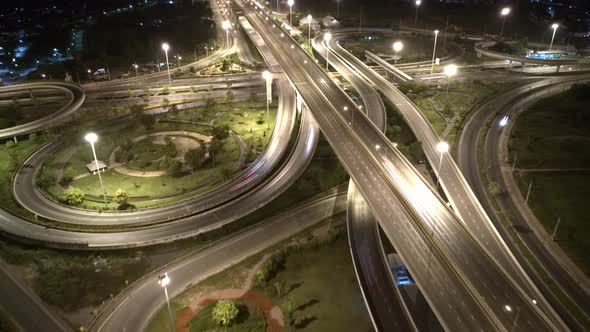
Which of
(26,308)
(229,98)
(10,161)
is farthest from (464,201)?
(10,161)

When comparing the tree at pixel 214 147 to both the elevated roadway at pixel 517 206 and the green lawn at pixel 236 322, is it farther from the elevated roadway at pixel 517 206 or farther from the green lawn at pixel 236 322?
the elevated roadway at pixel 517 206

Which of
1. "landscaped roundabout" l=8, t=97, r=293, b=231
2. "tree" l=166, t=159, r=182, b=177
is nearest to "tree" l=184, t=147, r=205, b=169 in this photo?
"landscaped roundabout" l=8, t=97, r=293, b=231

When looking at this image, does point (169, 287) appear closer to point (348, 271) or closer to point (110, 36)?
point (348, 271)

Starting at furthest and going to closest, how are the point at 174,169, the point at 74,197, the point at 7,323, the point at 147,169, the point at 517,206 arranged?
the point at 147,169
the point at 174,169
the point at 517,206
the point at 74,197
the point at 7,323

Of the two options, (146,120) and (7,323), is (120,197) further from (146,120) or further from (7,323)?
(146,120)

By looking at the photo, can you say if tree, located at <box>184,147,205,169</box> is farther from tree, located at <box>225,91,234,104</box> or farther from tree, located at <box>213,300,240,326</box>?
tree, located at <box>213,300,240,326</box>

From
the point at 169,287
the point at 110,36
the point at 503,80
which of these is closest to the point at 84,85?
the point at 110,36
